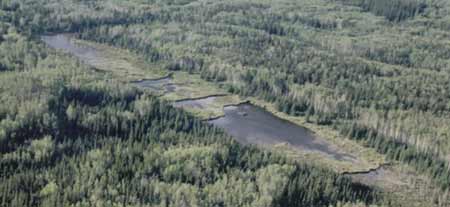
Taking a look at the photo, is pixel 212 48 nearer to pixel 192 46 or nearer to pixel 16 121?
pixel 192 46

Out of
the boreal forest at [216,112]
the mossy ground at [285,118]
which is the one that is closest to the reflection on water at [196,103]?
the boreal forest at [216,112]

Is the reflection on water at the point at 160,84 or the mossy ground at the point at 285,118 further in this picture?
the reflection on water at the point at 160,84

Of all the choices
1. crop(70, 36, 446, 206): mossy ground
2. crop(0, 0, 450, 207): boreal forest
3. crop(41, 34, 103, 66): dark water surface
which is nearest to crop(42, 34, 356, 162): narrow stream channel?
crop(0, 0, 450, 207): boreal forest

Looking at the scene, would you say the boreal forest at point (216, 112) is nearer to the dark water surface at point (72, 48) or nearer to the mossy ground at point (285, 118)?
the mossy ground at point (285, 118)

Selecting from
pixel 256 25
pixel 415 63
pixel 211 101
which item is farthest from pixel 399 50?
pixel 211 101

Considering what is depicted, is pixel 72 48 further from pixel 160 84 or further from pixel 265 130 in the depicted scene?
pixel 265 130

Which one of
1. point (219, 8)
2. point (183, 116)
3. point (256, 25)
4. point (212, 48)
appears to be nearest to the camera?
point (183, 116)
